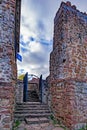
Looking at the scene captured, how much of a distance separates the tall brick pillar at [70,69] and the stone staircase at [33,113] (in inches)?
18.2

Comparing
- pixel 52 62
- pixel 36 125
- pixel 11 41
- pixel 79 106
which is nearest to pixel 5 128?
pixel 36 125

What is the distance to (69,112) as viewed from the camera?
5.85m

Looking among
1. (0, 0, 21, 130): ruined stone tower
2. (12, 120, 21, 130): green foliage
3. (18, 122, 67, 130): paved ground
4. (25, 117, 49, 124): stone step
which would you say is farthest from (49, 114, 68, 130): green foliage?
(0, 0, 21, 130): ruined stone tower

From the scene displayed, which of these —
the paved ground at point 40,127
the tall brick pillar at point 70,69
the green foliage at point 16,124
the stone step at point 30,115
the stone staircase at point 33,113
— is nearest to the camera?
the green foliage at point 16,124

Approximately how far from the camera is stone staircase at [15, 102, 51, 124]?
623cm

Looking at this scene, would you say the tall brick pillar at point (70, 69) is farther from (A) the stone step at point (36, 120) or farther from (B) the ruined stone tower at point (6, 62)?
(B) the ruined stone tower at point (6, 62)

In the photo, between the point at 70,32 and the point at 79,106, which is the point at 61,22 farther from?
the point at 79,106

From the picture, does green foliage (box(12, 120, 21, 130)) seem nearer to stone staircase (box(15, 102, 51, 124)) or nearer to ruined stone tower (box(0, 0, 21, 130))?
stone staircase (box(15, 102, 51, 124))

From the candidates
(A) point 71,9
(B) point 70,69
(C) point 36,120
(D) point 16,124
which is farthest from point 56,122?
(A) point 71,9

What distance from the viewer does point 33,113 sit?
6.83 m

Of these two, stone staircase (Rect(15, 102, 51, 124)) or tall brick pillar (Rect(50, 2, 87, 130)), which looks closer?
tall brick pillar (Rect(50, 2, 87, 130))

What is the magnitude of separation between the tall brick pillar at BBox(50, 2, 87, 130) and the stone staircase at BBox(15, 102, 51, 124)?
1.52 feet

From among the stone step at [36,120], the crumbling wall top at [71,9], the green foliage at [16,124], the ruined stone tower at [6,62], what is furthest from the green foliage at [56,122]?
the crumbling wall top at [71,9]

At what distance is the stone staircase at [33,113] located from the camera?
20.4 feet
